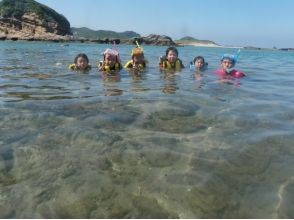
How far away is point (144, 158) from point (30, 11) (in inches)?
5502

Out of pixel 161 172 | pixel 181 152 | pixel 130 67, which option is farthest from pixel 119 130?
pixel 130 67

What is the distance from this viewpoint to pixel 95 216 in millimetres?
3109

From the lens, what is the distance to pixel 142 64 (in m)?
14.4

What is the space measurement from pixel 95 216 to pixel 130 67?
11461 mm

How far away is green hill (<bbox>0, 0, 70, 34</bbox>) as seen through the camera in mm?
128538

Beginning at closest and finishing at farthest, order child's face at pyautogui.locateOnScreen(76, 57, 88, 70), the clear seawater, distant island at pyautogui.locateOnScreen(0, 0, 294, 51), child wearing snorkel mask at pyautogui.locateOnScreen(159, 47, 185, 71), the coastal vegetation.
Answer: the clear seawater, child's face at pyautogui.locateOnScreen(76, 57, 88, 70), child wearing snorkel mask at pyautogui.locateOnScreen(159, 47, 185, 71), distant island at pyautogui.locateOnScreen(0, 0, 294, 51), the coastal vegetation

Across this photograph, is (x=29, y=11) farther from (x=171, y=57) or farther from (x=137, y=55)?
(x=171, y=57)

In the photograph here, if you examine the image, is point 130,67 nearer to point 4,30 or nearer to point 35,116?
point 35,116

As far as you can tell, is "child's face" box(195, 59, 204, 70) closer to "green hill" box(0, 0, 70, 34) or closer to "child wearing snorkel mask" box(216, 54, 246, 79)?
"child wearing snorkel mask" box(216, 54, 246, 79)

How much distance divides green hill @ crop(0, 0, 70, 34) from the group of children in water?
118 metres

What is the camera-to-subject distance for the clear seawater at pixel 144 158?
327 cm

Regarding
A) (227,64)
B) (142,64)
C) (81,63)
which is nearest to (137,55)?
Answer: (142,64)

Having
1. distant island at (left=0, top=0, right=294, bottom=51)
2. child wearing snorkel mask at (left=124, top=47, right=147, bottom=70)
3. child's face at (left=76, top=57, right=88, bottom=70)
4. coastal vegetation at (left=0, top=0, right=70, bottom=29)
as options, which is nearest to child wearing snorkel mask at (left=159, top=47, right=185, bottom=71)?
child wearing snorkel mask at (left=124, top=47, right=147, bottom=70)

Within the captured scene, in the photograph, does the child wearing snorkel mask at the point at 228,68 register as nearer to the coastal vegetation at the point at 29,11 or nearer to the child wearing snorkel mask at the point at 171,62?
the child wearing snorkel mask at the point at 171,62
